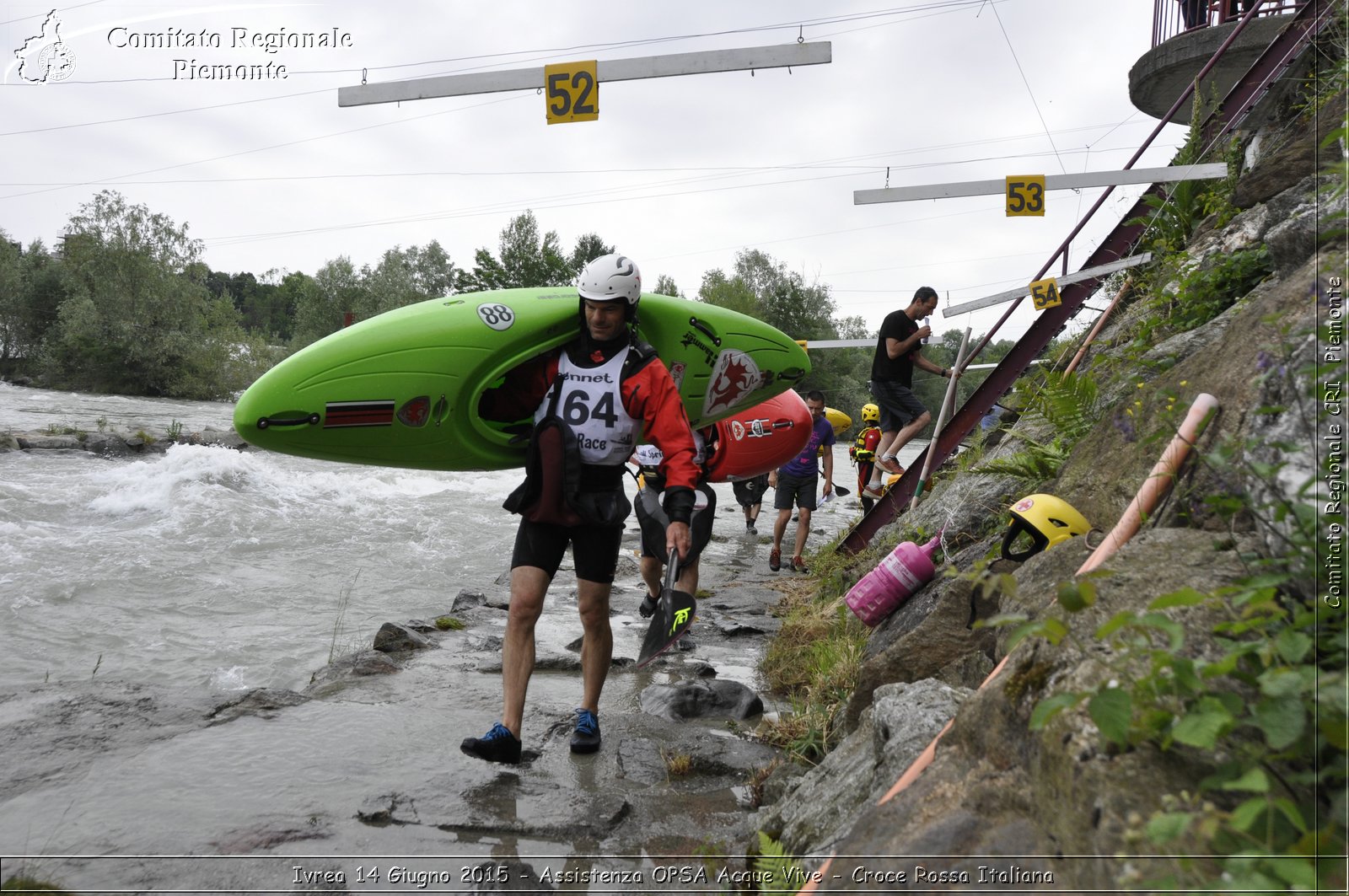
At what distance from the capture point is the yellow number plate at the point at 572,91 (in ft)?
24.4

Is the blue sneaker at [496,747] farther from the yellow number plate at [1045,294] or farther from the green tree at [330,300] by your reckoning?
the green tree at [330,300]

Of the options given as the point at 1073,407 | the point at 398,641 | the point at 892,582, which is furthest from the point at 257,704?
the point at 1073,407

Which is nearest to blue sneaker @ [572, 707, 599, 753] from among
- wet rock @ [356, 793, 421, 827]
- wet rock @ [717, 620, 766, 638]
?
wet rock @ [356, 793, 421, 827]

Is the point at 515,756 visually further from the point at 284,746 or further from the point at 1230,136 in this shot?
the point at 1230,136

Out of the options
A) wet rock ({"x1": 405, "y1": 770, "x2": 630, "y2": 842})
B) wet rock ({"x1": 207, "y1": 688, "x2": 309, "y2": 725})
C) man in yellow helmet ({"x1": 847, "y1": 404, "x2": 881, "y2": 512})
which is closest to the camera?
wet rock ({"x1": 405, "y1": 770, "x2": 630, "y2": 842})

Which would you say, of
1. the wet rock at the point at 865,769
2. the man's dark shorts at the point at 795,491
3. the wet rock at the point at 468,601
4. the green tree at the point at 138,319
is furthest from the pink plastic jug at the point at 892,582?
the green tree at the point at 138,319

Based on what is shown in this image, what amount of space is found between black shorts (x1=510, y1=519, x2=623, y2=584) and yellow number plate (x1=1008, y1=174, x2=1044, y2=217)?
17.3 ft

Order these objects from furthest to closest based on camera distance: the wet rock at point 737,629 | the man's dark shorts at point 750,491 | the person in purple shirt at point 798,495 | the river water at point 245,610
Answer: the man's dark shorts at point 750,491 < the person in purple shirt at point 798,495 < the wet rock at point 737,629 < the river water at point 245,610

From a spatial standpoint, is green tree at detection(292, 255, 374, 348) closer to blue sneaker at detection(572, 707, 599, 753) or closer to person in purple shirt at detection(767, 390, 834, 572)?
person in purple shirt at detection(767, 390, 834, 572)

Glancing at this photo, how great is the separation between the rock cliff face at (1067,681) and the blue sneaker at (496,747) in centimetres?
110

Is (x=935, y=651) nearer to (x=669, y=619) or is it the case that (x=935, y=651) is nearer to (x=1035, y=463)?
(x=669, y=619)

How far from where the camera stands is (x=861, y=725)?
3.31 meters

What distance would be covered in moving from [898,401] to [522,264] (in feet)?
194

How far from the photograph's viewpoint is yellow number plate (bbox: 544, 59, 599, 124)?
7.45 metres
